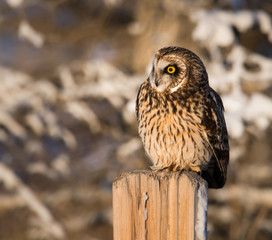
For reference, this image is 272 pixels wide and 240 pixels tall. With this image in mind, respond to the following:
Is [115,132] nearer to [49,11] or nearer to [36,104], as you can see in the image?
[36,104]

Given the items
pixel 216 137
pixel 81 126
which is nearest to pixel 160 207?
pixel 216 137

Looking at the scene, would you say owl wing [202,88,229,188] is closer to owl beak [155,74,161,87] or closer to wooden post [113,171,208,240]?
owl beak [155,74,161,87]

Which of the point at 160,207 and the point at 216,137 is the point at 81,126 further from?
the point at 160,207

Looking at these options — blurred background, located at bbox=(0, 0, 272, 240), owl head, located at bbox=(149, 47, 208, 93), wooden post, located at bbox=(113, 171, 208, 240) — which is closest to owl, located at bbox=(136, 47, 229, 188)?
owl head, located at bbox=(149, 47, 208, 93)

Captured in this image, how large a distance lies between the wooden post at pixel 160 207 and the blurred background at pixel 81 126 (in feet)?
18.8

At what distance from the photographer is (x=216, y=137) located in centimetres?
289

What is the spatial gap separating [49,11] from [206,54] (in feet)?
10.7

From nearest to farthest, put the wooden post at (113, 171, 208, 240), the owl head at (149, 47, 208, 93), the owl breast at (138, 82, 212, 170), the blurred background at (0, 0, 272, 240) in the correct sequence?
the wooden post at (113, 171, 208, 240) → the owl head at (149, 47, 208, 93) → the owl breast at (138, 82, 212, 170) → the blurred background at (0, 0, 272, 240)

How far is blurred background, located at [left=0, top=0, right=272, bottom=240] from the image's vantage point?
25.3ft

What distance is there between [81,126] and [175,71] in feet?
18.9

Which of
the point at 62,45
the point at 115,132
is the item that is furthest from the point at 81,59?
the point at 115,132

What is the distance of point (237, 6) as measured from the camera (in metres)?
6.90

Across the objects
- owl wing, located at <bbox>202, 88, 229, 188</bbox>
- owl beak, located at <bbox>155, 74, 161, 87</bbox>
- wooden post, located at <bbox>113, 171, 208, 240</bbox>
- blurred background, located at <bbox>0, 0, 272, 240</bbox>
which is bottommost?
wooden post, located at <bbox>113, 171, 208, 240</bbox>

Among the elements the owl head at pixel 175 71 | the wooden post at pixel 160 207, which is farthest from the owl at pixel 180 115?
the wooden post at pixel 160 207
